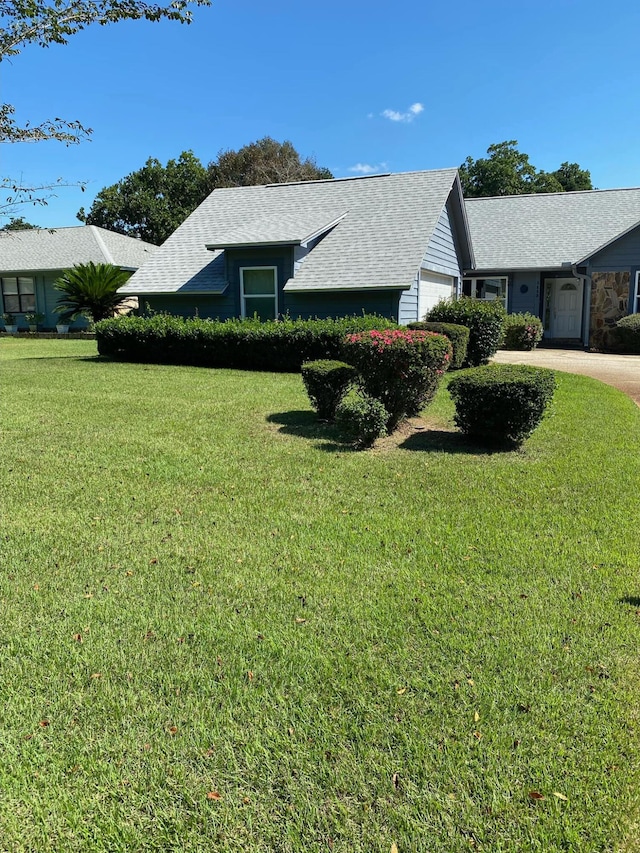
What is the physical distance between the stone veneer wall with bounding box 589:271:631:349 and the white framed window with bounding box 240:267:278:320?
11.1m

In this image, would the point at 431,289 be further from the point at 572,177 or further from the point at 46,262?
the point at 572,177

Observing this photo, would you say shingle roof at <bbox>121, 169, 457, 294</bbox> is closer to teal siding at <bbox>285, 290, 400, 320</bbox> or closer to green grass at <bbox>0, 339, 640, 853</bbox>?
teal siding at <bbox>285, 290, 400, 320</bbox>

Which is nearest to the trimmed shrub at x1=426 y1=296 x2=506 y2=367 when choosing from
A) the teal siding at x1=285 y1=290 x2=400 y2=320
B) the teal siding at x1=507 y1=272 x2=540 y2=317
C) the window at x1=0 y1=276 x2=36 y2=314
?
the teal siding at x1=285 y1=290 x2=400 y2=320

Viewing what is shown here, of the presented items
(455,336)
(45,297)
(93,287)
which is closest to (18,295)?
(45,297)

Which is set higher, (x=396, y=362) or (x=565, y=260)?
(x=565, y=260)

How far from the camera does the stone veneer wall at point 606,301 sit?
66.7 feet

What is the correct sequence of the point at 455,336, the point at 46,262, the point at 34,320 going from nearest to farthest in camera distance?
the point at 455,336 → the point at 34,320 → the point at 46,262

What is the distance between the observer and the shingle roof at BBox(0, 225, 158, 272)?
1147 inches

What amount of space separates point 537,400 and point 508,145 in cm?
5113

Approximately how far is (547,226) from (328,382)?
2028 centimetres

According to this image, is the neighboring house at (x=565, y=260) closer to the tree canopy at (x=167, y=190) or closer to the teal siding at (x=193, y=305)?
the teal siding at (x=193, y=305)

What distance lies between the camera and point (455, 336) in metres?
13.1

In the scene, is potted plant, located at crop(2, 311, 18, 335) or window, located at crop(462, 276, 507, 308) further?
potted plant, located at crop(2, 311, 18, 335)

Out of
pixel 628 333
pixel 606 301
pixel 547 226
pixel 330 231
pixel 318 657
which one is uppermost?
pixel 547 226
